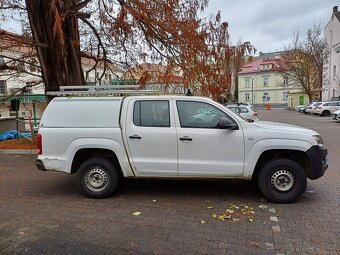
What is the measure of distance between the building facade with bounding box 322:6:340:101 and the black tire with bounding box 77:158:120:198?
133ft

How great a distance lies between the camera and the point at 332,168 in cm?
768

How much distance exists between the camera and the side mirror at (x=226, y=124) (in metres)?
5.04

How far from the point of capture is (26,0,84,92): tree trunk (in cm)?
996

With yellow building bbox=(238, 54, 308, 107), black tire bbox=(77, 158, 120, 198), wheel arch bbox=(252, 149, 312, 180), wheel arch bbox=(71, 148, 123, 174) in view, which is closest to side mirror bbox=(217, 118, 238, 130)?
wheel arch bbox=(252, 149, 312, 180)

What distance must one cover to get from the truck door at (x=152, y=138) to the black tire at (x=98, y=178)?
469 millimetres

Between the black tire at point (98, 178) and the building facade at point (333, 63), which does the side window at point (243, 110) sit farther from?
the building facade at point (333, 63)

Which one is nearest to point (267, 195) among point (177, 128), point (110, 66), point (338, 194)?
point (338, 194)

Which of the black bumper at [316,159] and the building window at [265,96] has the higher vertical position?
the building window at [265,96]

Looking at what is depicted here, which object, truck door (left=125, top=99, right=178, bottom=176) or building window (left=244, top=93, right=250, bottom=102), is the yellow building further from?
truck door (left=125, top=99, right=178, bottom=176)

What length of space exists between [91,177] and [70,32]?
6473mm

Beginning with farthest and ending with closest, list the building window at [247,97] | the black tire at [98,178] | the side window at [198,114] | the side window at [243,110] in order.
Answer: the building window at [247,97]
the side window at [243,110]
the black tire at [98,178]
the side window at [198,114]

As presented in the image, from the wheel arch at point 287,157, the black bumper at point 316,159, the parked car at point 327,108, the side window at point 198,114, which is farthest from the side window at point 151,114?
the parked car at point 327,108

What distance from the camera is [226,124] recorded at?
5043mm

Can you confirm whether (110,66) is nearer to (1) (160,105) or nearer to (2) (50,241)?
(1) (160,105)
